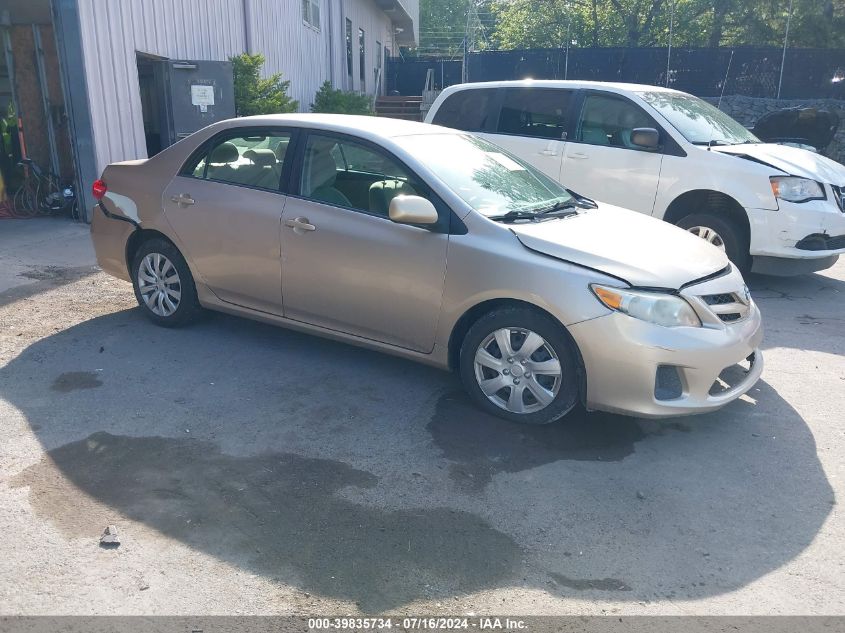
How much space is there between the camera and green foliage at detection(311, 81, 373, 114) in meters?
17.4

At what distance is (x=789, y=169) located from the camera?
6.87 meters

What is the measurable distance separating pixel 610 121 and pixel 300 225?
4.28 metres

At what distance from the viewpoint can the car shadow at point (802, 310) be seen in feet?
19.0

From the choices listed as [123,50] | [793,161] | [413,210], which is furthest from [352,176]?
[123,50]

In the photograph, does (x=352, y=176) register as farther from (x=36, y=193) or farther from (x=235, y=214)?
(x=36, y=193)

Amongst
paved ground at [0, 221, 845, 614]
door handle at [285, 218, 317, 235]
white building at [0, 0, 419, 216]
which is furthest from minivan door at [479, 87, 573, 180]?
white building at [0, 0, 419, 216]

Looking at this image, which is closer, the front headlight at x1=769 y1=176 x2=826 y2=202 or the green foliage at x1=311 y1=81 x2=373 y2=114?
the front headlight at x1=769 y1=176 x2=826 y2=202

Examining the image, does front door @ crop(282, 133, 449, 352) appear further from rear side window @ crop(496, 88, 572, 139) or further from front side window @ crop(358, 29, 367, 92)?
front side window @ crop(358, 29, 367, 92)

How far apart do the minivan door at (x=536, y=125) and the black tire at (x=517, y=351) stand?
13.3ft

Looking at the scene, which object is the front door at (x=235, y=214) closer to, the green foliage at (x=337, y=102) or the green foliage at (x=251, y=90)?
the green foliage at (x=251, y=90)

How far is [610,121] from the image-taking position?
7.68 m

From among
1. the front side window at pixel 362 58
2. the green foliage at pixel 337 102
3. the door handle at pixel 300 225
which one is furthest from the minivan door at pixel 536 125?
the front side window at pixel 362 58

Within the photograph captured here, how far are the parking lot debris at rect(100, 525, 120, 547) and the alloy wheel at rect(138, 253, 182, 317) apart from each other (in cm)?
268

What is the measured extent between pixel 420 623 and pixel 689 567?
116cm
